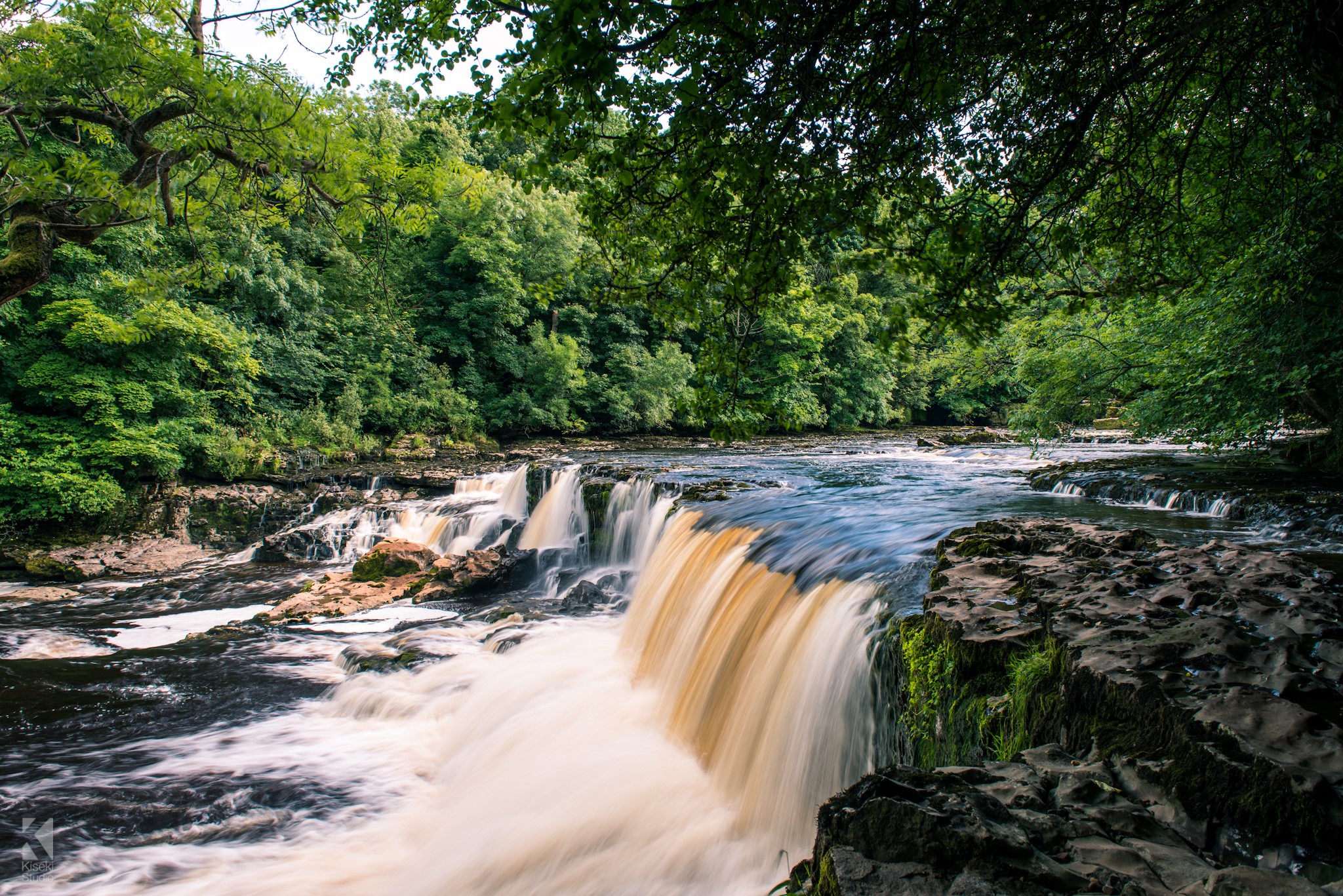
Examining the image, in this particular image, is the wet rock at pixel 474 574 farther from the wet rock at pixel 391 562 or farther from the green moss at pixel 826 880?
the green moss at pixel 826 880

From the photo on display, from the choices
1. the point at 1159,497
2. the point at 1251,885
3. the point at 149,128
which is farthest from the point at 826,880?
the point at 1159,497

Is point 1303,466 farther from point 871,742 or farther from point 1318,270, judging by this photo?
point 871,742

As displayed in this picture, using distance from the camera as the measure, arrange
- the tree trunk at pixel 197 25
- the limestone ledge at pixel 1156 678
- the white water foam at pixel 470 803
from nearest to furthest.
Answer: the limestone ledge at pixel 1156 678 < the white water foam at pixel 470 803 < the tree trunk at pixel 197 25

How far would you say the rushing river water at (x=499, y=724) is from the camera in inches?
154

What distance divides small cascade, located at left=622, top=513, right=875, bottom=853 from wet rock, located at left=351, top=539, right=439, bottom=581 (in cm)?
565

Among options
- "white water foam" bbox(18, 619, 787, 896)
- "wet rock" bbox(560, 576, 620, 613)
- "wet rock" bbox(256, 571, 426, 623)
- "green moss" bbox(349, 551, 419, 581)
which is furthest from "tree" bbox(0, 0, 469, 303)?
"green moss" bbox(349, 551, 419, 581)

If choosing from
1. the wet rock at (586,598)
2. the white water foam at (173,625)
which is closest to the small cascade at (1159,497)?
the wet rock at (586,598)

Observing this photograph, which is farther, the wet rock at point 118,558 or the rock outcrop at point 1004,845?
the wet rock at point 118,558

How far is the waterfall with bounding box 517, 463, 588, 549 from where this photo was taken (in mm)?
12594

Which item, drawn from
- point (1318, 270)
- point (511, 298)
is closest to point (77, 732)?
point (1318, 270)

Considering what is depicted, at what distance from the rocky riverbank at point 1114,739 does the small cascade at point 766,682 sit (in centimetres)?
49

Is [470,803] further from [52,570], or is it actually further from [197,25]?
[52,570]

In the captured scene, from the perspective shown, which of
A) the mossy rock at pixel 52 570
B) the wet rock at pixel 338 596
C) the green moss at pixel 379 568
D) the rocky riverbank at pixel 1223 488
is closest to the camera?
the rocky riverbank at pixel 1223 488

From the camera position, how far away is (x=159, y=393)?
14047 mm
